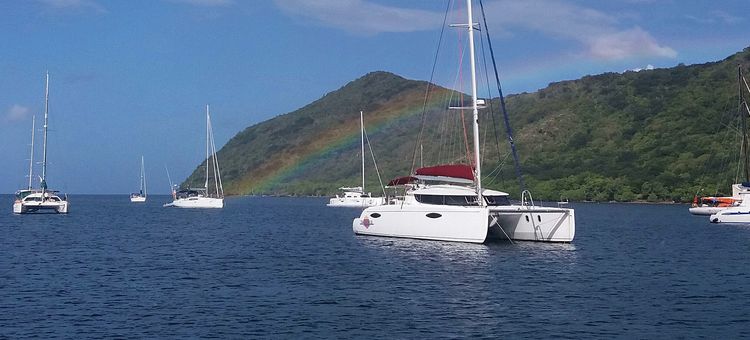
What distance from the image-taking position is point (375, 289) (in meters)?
34.6

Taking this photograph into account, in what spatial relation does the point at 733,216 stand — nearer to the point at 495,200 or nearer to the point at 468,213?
the point at 495,200

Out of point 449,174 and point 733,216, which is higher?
point 449,174

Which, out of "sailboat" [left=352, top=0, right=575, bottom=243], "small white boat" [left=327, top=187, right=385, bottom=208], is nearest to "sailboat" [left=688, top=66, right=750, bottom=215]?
"sailboat" [left=352, top=0, right=575, bottom=243]

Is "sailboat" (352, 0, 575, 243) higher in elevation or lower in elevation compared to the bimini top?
lower

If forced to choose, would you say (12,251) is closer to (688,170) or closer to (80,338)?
(80,338)

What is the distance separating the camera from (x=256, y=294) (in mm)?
33281

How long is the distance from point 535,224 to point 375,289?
23.2 m

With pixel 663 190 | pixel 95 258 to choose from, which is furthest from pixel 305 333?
pixel 663 190

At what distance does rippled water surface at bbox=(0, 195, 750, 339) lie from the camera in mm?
26234

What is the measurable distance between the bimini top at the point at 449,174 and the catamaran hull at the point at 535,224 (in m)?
3.54

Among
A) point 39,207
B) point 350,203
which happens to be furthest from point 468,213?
point 350,203

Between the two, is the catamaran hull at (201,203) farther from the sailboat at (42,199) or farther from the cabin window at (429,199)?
the cabin window at (429,199)

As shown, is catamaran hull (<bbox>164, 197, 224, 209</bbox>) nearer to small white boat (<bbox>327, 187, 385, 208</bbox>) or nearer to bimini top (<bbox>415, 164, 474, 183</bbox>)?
small white boat (<bbox>327, 187, 385, 208</bbox>)

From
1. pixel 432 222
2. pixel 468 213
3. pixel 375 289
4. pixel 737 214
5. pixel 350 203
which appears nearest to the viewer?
pixel 375 289
